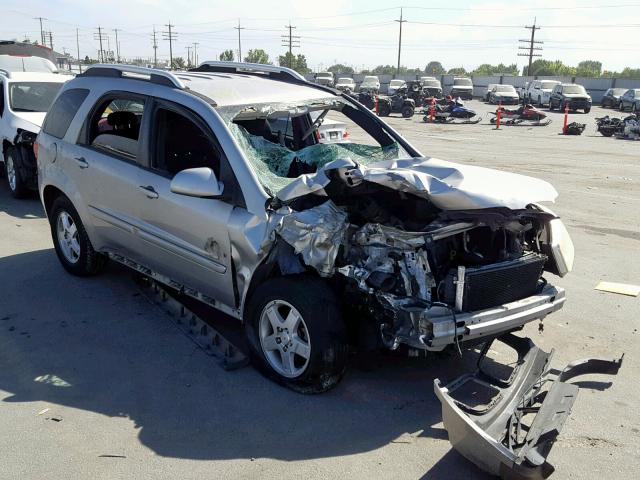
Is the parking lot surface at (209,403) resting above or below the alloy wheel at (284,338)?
below

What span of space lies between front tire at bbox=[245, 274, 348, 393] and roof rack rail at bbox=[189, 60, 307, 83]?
8.46 ft

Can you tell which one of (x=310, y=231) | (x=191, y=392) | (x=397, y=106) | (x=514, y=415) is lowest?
(x=191, y=392)

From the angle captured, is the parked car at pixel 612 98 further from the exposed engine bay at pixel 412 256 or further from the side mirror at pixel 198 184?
the side mirror at pixel 198 184

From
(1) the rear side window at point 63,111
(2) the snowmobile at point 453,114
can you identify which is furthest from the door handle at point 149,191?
(2) the snowmobile at point 453,114

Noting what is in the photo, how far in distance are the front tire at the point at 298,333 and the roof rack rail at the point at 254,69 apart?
2.58 m

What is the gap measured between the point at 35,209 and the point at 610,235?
8241 mm

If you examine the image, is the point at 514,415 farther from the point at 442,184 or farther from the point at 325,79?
the point at 325,79

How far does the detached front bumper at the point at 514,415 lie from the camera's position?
9.64 ft

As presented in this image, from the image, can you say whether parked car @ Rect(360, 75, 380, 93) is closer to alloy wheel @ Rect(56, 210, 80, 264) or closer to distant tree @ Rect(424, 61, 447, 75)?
alloy wheel @ Rect(56, 210, 80, 264)

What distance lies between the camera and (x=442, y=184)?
3721mm

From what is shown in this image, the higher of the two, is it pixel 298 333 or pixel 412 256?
pixel 412 256

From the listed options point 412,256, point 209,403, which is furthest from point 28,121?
point 412,256

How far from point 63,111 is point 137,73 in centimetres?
122

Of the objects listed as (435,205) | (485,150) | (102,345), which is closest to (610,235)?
(435,205)
